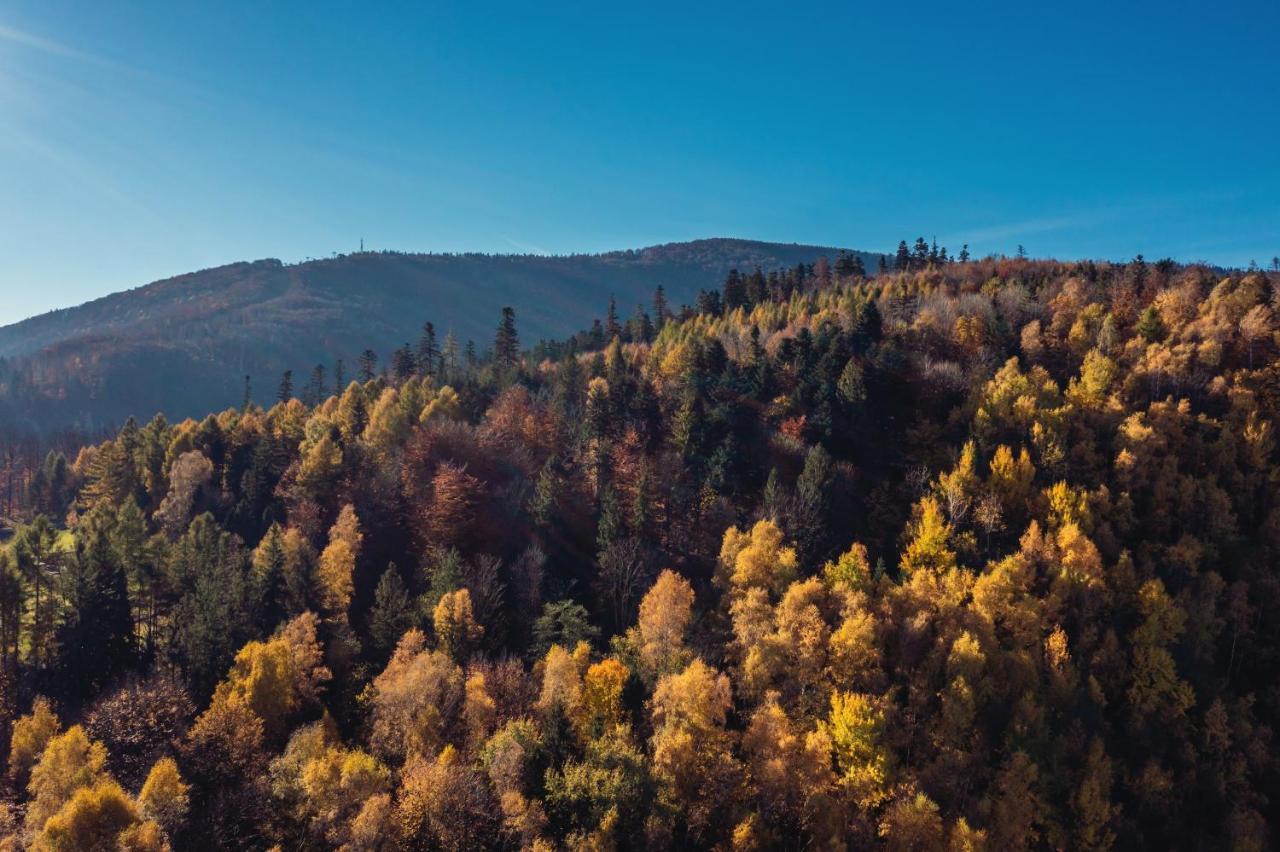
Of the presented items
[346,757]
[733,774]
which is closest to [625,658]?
[733,774]

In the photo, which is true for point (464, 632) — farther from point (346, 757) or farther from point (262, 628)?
point (262, 628)

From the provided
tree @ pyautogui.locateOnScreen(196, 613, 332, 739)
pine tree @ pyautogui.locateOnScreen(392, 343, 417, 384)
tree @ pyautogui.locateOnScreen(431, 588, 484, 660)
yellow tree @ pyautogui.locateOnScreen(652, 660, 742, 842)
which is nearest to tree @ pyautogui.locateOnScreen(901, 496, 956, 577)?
yellow tree @ pyautogui.locateOnScreen(652, 660, 742, 842)

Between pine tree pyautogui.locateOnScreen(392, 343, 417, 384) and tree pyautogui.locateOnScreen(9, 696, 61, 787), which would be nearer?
tree pyautogui.locateOnScreen(9, 696, 61, 787)

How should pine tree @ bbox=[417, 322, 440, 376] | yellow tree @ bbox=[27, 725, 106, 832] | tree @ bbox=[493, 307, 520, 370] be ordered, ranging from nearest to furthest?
1. yellow tree @ bbox=[27, 725, 106, 832]
2. tree @ bbox=[493, 307, 520, 370]
3. pine tree @ bbox=[417, 322, 440, 376]

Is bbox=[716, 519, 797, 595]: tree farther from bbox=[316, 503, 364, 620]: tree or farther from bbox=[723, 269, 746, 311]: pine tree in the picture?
bbox=[723, 269, 746, 311]: pine tree

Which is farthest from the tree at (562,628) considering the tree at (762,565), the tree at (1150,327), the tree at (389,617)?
the tree at (1150,327)

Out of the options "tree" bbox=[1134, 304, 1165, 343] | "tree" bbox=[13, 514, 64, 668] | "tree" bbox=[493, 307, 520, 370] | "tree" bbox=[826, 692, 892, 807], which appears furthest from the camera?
"tree" bbox=[493, 307, 520, 370]

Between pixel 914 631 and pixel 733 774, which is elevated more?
pixel 914 631

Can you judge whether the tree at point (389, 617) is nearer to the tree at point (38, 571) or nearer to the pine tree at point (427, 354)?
the tree at point (38, 571)
